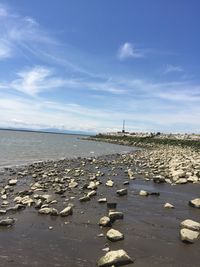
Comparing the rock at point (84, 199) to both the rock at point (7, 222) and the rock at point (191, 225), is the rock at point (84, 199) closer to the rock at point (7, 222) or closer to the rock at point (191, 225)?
the rock at point (7, 222)

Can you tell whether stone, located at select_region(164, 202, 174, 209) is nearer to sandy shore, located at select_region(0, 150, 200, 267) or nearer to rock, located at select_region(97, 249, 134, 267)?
sandy shore, located at select_region(0, 150, 200, 267)

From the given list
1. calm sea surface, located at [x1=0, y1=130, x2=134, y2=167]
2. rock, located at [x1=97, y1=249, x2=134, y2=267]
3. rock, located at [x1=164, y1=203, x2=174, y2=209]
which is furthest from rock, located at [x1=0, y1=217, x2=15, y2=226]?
calm sea surface, located at [x1=0, y1=130, x2=134, y2=167]

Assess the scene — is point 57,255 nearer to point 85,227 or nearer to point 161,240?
point 85,227

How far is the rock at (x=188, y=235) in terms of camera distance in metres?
8.42

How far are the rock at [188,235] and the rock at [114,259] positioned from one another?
197 cm

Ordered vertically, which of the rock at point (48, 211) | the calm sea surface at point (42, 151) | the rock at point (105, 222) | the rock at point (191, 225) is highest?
the rock at point (191, 225)

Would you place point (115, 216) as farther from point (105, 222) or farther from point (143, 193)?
point (143, 193)

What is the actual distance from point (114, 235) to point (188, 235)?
6.38ft

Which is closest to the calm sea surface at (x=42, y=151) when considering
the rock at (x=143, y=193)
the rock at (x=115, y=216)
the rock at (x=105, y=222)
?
the rock at (x=143, y=193)

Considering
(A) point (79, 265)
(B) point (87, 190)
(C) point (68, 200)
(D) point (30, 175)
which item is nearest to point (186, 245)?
(A) point (79, 265)

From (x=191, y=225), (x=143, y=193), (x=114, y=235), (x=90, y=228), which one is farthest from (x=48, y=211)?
(x=143, y=193)

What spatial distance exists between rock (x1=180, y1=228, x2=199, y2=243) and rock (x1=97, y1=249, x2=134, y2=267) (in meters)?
1.97

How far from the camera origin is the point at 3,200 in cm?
1340

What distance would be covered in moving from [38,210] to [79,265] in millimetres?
4748
